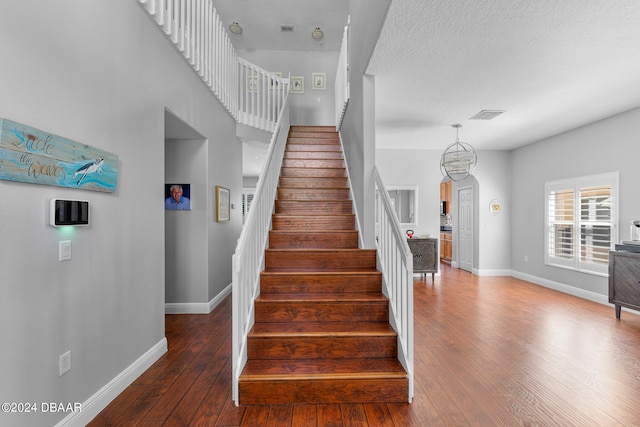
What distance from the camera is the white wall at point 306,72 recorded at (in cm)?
711

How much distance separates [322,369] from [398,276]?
0.88 m

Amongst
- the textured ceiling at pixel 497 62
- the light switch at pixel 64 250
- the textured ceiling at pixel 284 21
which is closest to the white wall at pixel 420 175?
the textured ceiling at pixel 497 62

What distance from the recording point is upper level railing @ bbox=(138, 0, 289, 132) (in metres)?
3.00

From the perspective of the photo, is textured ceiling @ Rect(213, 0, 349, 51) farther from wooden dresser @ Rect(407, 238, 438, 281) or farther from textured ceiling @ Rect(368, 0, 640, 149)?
wooden dresser @ Rect(407, 238, 438, 281)

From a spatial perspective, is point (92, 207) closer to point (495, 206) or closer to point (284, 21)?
point (284, 21)

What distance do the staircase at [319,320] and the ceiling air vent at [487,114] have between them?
2.23 m

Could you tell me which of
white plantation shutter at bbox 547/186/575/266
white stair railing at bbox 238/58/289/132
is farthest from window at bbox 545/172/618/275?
white stair railing at bbox 238/58/289/132

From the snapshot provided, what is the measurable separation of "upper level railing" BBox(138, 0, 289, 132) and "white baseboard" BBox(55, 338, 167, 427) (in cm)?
273

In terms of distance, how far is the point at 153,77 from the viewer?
2.72 meters

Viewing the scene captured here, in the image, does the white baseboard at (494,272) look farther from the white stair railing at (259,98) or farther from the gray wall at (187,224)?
the gray wall at (187,224)

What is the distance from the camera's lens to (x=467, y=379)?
2539 mm

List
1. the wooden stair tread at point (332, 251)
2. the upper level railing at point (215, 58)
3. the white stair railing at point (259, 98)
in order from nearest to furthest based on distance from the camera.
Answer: the upper level railing at point (215, 58)
the wooden stair tread at point (332, 251)
the white stair railing at point (259, 98)

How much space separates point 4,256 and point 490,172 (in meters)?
7.54

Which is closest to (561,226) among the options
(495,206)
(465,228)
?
(495,206)
